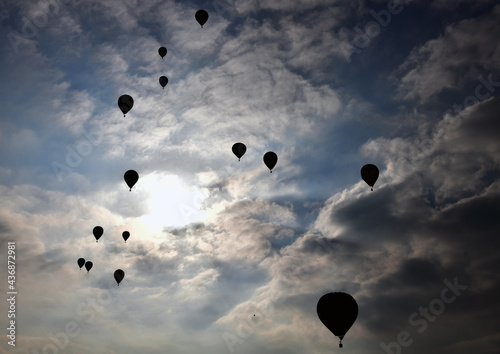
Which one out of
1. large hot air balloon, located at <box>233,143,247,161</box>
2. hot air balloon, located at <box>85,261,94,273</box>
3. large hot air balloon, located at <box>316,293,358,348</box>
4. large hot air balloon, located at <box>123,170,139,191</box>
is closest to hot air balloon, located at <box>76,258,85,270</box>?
hot air balloon, located at <box>85,261,94,273</box>

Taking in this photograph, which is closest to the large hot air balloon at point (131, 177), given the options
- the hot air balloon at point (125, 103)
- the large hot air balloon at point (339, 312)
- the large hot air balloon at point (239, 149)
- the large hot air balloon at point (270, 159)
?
the hot air balloon at point (125, 103)

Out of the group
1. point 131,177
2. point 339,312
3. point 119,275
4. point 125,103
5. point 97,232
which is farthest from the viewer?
point 119,275

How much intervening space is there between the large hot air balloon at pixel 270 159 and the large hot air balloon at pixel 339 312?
697 inches

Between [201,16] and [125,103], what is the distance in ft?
44.6

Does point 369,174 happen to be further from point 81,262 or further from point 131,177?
point 81,262

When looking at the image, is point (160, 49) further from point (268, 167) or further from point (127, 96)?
point (268, 167)

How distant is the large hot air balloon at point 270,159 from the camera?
46.9m

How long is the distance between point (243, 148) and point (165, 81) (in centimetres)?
1400

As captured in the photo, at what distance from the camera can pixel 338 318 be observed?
1334 inches

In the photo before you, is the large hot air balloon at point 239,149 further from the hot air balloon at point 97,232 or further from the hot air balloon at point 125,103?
the hot air balloon at point 97,232

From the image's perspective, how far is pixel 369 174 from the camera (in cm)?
4194

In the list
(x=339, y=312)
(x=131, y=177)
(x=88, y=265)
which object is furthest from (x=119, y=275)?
(x=339, y=312)

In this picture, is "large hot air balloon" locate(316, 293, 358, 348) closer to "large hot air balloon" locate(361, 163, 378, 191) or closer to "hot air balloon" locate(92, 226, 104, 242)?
"large hot air balloon" locate(361, 163, 378, 191)

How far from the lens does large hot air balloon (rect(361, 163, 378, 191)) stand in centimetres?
4169
